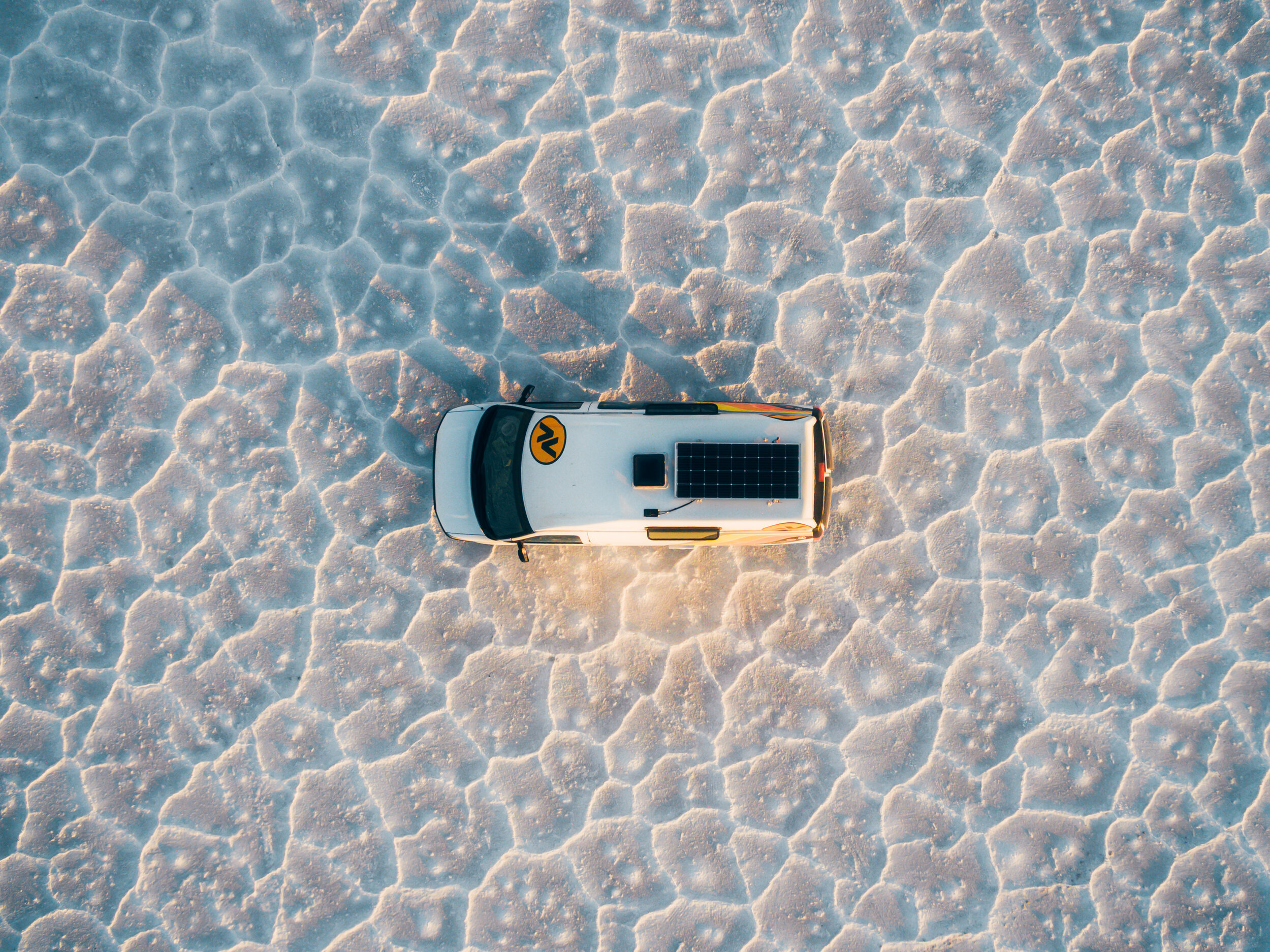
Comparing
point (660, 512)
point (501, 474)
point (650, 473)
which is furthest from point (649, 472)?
point (501, 474)

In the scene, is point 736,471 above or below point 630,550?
above

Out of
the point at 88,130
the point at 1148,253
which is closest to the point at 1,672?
the point at 88,130

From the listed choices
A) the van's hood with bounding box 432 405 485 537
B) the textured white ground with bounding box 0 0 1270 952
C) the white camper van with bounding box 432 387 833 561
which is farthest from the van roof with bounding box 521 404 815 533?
the textured white ground with bounding box 0 0 1270 952

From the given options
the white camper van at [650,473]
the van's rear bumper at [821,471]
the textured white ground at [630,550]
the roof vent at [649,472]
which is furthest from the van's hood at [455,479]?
the van's rear bumper at [821,471]

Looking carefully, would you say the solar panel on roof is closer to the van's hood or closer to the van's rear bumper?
the van's rear bumper

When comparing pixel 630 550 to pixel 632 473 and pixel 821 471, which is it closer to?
pixel 632 473

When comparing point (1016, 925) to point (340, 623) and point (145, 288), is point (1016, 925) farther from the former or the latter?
point (145, 288)

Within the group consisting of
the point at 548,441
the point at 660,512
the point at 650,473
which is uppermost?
the point at 548,441
